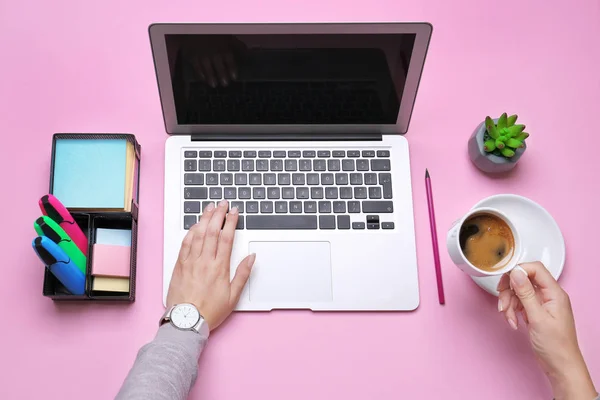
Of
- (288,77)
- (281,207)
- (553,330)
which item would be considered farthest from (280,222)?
(553,330)

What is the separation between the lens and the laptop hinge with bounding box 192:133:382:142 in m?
0.95

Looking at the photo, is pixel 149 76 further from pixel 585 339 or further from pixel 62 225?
pixel 585 339

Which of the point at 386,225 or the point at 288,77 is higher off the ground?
the point at 288,77

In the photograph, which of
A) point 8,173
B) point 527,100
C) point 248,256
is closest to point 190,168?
point 248,256

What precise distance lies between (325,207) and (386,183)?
4.4 inches

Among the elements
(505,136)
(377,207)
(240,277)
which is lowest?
(240,277)

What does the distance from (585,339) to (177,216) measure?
0.70 meters

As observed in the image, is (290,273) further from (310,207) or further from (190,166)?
(190,166)

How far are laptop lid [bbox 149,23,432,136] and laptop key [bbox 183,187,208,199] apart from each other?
10 centimetres

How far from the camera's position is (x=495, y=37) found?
1062 millimetres

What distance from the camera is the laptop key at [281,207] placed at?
3.02ft

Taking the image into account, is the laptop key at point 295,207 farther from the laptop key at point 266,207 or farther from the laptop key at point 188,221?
the laptop key at point 188,221

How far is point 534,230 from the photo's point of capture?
3.02ft

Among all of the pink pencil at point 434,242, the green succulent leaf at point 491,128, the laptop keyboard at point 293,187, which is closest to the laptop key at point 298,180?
the laptop keyboard at point 293,187
